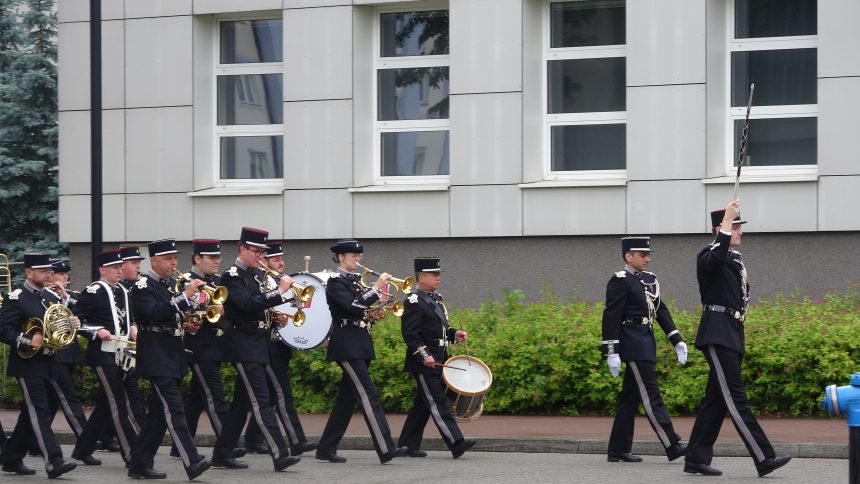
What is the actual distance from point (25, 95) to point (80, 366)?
8850 millimetres

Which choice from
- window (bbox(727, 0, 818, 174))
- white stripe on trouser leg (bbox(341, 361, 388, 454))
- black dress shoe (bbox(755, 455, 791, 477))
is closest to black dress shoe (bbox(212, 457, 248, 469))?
white stripe on trouser leg (bbox(341, 361, 388, 454))

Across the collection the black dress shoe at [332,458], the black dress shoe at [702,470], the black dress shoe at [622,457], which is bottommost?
the black dress shoe at [332,458]

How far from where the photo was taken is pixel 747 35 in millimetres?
19203

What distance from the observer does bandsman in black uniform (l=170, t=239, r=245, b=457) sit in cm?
1352

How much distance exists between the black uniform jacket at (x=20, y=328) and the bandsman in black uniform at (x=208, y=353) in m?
1.36

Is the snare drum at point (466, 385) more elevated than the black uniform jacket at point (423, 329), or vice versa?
the black uniform jacket at point (423, 329)

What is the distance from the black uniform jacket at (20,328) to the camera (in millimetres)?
12750

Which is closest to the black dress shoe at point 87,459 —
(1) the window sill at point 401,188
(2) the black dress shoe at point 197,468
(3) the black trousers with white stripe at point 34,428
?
(3) the black trousers with white stripe at point 34,428

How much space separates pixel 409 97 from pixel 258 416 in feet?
29.3

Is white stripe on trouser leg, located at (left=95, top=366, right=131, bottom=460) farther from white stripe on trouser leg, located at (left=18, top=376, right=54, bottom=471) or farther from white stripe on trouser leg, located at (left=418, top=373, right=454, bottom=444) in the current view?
white stripe on trouser leg, located at (left=418, top=373, right=454, bottom=444)

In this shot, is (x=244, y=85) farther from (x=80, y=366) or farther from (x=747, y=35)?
(x=747, y=35)

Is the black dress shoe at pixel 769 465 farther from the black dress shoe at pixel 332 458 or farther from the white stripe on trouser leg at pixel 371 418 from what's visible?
the black dress shoe at pixel 332 458

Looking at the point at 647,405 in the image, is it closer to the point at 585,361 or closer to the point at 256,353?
the point at 585,361

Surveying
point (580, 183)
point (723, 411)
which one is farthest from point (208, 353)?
point (580, 183)
